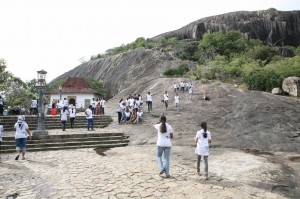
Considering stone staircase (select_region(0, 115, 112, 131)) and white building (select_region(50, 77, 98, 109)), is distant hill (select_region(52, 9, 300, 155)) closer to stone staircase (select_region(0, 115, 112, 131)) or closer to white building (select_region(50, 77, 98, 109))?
stone staircase (select_region(0, 115, 112, 131))

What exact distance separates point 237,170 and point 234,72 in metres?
23.1

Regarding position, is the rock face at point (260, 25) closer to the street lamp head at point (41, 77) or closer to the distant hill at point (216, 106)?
the distant hill at point (216, 106)

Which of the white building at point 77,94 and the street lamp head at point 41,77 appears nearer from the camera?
the street lamp head at point 41,77

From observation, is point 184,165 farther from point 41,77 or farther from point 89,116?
point 41,77

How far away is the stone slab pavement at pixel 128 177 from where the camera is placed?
6.62 m

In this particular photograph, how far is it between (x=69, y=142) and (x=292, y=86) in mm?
18332

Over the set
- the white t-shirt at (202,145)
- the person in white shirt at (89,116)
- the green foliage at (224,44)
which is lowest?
the white t-shirt at (202,145)

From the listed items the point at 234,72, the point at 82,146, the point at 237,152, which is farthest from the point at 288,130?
the point at 234,72

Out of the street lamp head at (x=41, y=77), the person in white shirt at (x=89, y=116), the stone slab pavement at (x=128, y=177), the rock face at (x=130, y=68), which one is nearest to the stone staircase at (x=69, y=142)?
the stone slab pavement at (x=128, y=177)

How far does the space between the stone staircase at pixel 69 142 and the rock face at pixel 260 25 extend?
41016mm

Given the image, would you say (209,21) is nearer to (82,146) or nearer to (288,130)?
(288,130)

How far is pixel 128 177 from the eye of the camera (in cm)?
777

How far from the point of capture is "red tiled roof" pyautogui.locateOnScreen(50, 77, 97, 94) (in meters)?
37.8

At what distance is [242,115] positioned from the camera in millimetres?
17453
